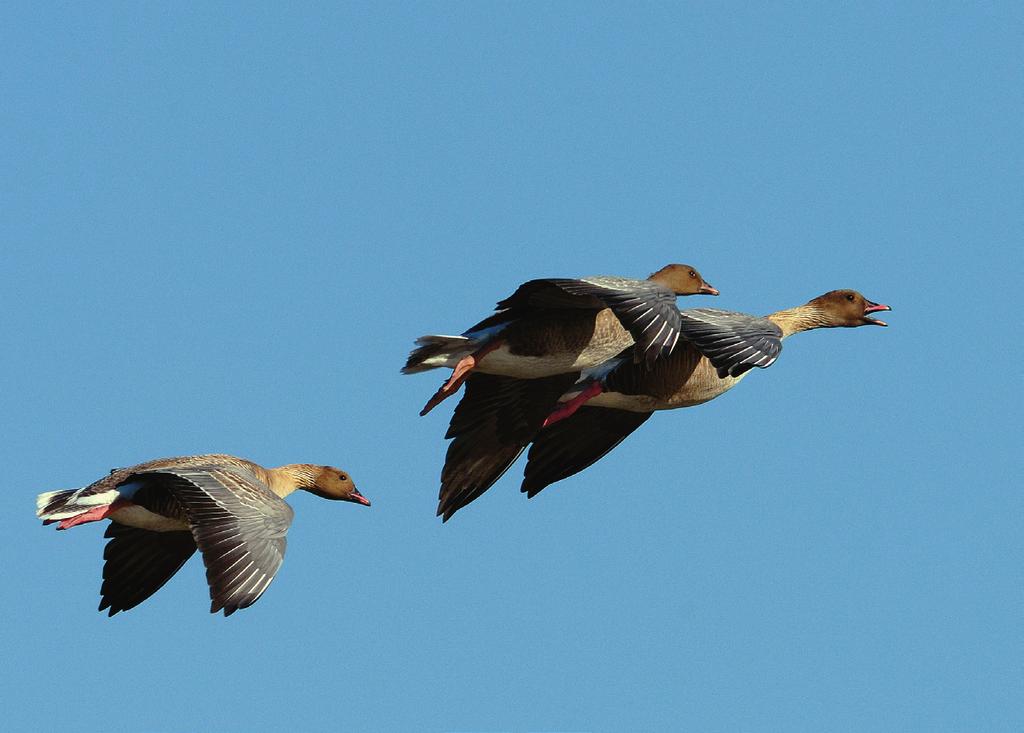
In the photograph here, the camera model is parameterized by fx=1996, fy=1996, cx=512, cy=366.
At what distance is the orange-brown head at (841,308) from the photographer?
2170 centimetres

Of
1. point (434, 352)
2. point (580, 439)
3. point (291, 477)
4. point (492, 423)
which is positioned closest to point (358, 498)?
point (291, 477)

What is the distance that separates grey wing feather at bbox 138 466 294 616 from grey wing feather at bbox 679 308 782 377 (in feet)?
13.5

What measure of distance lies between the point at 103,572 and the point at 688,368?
619cm

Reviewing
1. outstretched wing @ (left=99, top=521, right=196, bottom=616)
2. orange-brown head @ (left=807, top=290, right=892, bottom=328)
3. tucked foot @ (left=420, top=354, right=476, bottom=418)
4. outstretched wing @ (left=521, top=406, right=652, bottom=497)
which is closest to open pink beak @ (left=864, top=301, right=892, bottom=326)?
orange-brown head @ (left=807, top=290, right=892, bottom=328)

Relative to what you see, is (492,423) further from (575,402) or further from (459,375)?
(459,375)

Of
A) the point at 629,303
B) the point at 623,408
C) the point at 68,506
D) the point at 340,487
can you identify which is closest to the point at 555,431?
the point at 623,408

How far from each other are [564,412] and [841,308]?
362cm

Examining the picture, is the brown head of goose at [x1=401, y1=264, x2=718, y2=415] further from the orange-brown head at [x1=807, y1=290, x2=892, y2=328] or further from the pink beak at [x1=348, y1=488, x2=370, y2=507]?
the orange-brown head at [x1=807, y1=290, x2=892, y2=328]

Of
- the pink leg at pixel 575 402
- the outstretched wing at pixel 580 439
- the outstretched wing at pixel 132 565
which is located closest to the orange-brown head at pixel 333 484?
the outstretched wing at pixel 132 565

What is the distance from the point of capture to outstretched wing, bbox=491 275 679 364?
17453 mm

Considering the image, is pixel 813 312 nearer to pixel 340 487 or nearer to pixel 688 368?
pixel 688 368

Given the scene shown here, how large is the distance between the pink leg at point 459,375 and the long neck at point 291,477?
87.2 inches

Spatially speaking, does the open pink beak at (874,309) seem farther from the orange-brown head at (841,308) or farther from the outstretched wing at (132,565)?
the outstretched wing at (132,565)

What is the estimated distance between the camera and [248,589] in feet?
53.1
